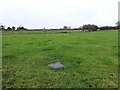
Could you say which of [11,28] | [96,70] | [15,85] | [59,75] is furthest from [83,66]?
[11,28]

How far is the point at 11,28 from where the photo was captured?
66.9 meters

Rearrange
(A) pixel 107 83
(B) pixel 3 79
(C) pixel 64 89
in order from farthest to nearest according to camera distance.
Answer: (B) pixel 3 79, (A) pixel 107 83, (C) pixel 64 89

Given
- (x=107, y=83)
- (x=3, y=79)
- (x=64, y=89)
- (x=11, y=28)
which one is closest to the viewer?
(x=64, y=89)

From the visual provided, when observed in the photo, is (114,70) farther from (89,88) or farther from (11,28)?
(11,28)

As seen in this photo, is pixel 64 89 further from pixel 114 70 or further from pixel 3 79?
pixel 114 70

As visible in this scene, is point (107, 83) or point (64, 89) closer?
point (64, 89)

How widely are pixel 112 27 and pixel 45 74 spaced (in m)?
60.2

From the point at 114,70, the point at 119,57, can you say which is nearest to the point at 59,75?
the point at 114,70

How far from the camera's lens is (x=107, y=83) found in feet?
35.3

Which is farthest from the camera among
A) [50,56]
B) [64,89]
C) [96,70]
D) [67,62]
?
[50,56]

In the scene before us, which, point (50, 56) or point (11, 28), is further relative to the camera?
point (11, 28)

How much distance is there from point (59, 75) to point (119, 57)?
22.3ft

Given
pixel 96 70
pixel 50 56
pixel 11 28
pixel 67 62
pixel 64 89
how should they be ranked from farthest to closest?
pixel 11 28, pixel 50 56, pixel 67 62, pixel 96 70, pixel 64 89

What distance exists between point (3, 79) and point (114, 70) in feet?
19.6
